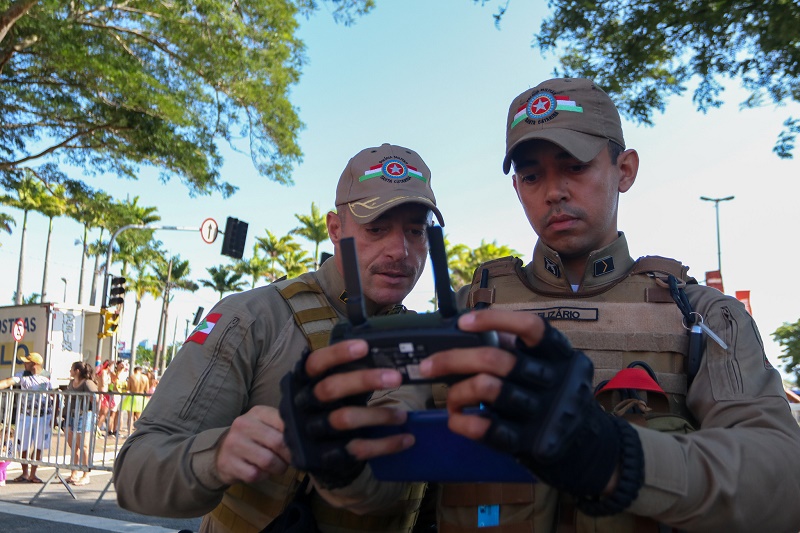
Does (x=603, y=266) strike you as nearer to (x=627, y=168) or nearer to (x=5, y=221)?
(x=627, y=168)

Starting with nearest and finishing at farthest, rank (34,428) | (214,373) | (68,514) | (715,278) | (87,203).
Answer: (214,373)
(68,514)
(34,428)
(715,278)
(87,203)

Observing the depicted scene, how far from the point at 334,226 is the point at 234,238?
1681 cm

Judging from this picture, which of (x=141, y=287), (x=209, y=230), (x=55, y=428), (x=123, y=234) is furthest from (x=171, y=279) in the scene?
(x=55, y=428)

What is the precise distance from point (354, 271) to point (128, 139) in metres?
15.4

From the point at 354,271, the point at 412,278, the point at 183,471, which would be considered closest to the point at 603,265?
the point at 412,278

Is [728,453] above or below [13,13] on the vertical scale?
below

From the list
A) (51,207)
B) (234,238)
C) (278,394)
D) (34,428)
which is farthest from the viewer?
(51,207)

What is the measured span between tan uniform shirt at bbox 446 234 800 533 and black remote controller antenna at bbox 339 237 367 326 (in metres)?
0.61

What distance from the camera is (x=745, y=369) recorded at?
1637mm

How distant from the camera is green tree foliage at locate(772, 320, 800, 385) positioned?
3953cm

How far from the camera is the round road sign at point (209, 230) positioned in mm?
20062

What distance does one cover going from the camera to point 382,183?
2475 millimetres

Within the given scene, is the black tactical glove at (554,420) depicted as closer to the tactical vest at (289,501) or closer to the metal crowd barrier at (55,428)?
the tactical vest at (289,501)

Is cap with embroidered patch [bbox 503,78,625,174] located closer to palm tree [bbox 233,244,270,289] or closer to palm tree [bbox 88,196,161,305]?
palm tree [bbox 88,196,161,305]
